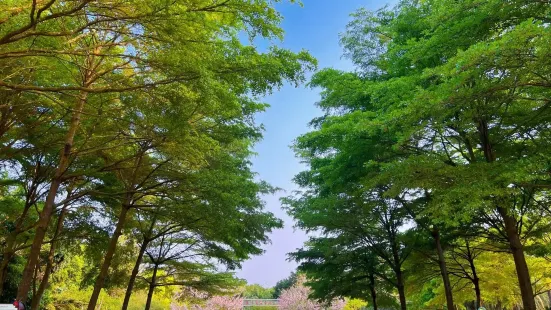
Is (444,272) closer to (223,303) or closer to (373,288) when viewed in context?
(373,288)

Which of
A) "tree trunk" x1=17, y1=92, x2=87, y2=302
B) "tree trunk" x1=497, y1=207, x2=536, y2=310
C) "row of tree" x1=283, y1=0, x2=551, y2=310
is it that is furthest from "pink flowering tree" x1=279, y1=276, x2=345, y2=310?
"tree trunk" x1=17, y1=92, x2=87, y2=302

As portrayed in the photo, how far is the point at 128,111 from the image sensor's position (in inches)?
274

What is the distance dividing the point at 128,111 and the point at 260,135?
468cm

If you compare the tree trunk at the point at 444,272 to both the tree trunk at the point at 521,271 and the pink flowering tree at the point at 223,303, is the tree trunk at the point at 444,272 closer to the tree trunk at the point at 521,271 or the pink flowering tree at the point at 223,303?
the tree trunk at the point at 521,271

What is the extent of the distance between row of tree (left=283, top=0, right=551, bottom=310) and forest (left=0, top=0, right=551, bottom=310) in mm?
48

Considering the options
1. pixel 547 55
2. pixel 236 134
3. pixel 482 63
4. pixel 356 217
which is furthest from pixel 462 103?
pixel 356 217

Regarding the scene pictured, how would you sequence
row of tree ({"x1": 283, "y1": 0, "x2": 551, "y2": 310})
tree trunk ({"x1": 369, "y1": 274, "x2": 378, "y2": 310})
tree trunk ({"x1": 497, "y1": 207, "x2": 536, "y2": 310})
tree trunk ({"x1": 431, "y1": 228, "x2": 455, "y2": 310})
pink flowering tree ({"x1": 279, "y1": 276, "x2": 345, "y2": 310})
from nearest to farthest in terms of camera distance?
row of tree ({"x1": 283, "y1": 0, "x2": 551, "y2": 310}), tree trunk ({"x1": 497, "y1": 207, "x2": 536, "y2": 310}), tree trunk ({"x1": 431, "y1": 228, "x2": 455, "y2": 310}), tree trunk ({"x1": 369, "y1": 274, "x2": 378, "y2": 310}), pink flowering tree ({"x1": 279, "y1": 276, "x2": 345, "y2": 310})

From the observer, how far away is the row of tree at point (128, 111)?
4.60 m

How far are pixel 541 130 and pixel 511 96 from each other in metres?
2.16

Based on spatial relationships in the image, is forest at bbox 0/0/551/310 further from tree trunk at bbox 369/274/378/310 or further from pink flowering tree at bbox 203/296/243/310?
pink flowering tree at bbox 203/296/243/310

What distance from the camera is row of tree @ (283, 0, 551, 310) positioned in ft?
19.7

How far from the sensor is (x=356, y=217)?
39.0ft

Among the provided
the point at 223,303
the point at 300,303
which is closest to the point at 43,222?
the point at 223,303

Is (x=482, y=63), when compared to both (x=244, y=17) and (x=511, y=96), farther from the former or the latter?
(x=244, y=17)
